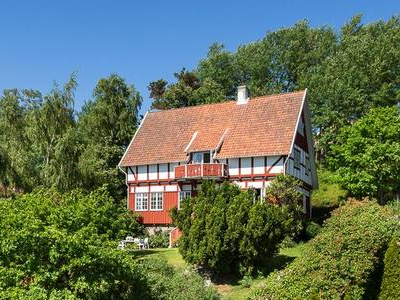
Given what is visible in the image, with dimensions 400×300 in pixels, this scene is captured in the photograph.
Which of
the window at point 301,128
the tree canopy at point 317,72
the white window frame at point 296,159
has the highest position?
the tree canopy at point 317,72

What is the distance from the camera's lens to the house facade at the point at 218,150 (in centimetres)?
3300

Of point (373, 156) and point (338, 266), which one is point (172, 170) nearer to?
point (373, 156)

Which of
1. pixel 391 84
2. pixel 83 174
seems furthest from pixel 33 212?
pixel 391 84

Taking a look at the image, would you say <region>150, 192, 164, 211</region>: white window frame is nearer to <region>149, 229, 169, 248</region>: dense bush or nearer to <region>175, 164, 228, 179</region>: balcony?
<region>149, 229, 169, 248</region>: dense bush

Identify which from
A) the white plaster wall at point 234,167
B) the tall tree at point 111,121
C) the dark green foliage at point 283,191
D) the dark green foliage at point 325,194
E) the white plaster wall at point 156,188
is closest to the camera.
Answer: the dark green foliage at point 283,191

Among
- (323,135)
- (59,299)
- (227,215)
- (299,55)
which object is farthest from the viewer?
(299,55)

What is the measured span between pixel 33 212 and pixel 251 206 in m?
11.2

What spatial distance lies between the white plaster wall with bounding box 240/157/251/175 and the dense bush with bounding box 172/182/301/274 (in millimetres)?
9309

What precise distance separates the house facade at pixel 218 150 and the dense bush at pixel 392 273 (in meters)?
15.9

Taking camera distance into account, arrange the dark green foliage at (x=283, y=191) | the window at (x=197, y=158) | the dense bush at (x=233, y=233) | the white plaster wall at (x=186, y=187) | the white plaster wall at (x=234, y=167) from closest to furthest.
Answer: the dense bush at (x=233, y=233), the dark green foliage at (x=283, y=191), the white plaster wall at (x=234, y=167), the window at (x=197, y=158), the white plaster wall at (x=186, y=187)

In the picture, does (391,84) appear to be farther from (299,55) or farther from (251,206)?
(251,206)

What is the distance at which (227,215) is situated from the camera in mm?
22812

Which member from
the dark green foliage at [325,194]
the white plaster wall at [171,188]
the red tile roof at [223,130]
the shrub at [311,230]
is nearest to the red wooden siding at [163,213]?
the white plaster wall at [171,188]

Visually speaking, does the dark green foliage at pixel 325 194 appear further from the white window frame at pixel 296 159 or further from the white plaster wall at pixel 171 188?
the white plaster wall at pixel 171 188
